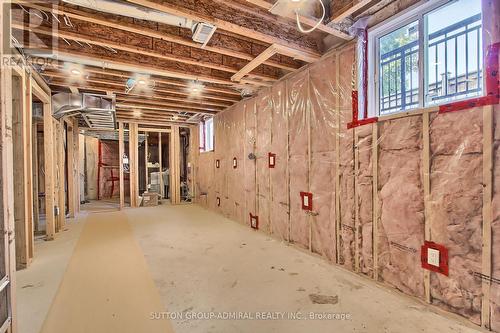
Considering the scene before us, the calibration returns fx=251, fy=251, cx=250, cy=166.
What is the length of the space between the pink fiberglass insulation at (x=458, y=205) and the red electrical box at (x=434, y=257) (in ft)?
0.11

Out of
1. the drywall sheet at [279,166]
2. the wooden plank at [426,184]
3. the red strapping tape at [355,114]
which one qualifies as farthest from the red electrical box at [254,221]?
the wooden plank at [426,184]

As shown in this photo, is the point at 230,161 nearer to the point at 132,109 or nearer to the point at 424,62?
the point at 132,109

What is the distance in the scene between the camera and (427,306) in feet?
6.38

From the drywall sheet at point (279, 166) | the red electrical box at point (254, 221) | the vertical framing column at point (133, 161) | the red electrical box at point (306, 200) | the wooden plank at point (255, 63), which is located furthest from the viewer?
the vertical framing column at point (133, 161)

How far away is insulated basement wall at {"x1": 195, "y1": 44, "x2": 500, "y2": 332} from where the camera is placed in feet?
5.61

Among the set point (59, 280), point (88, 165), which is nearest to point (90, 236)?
point (59, 280)

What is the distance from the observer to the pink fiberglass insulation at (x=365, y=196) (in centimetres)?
239

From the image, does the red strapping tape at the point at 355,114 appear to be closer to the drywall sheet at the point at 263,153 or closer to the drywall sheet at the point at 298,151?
the drywall sheet at the point at 298,151

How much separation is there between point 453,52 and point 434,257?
161 centimetres

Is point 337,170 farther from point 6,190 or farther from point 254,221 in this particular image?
point 6,190

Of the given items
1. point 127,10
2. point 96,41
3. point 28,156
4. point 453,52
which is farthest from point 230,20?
point 28,156

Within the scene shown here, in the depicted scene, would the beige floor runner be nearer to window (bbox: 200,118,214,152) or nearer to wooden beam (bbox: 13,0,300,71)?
wooden beam (bbox: 13,0,300,71)

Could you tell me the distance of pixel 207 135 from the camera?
6.79 meters

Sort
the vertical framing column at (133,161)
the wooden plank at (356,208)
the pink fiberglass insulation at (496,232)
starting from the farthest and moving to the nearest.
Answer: the vertical framing column at (133,161), the wooden plank at (356,208), the pink fiberglass insulation at (496,232)
